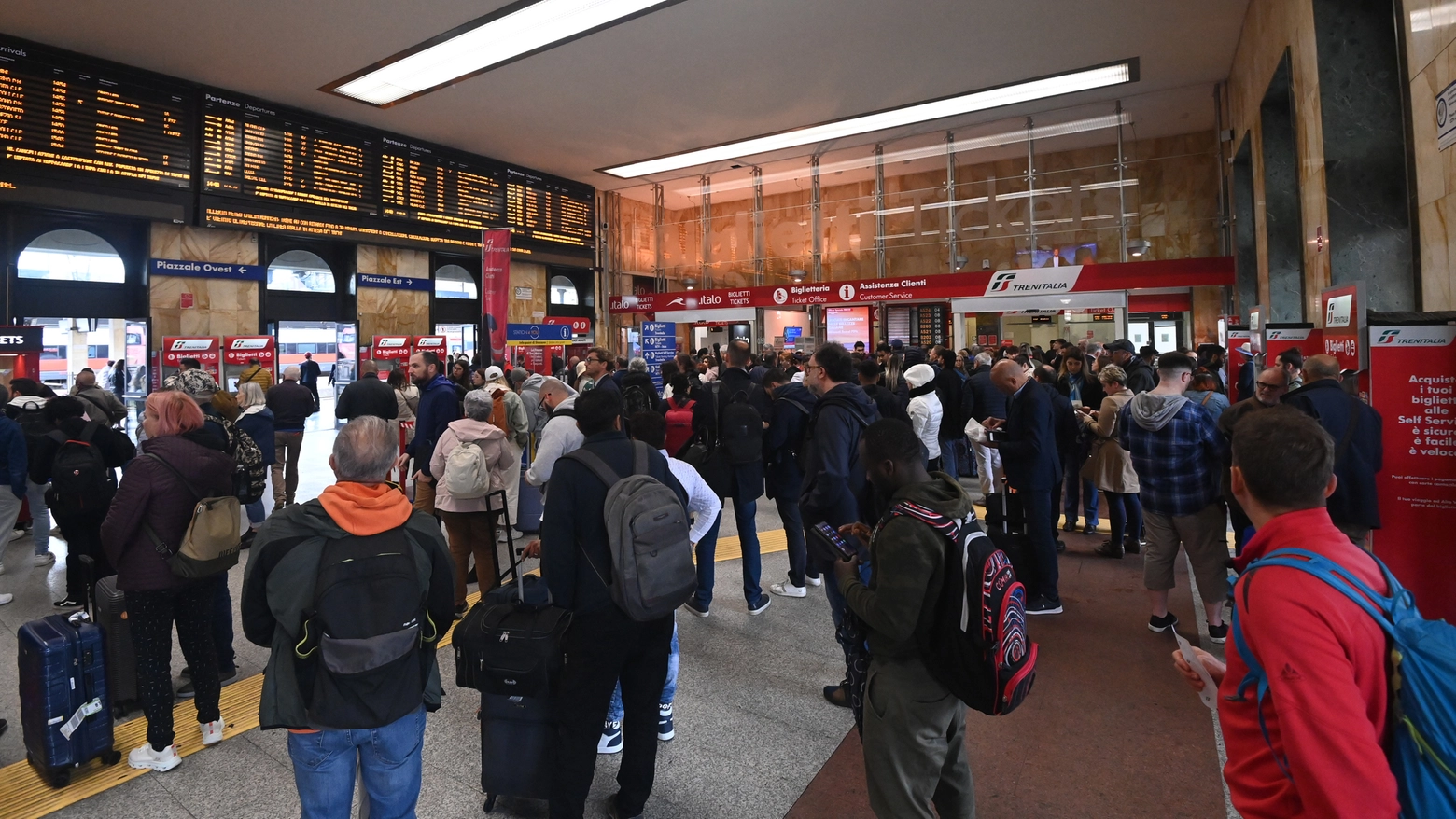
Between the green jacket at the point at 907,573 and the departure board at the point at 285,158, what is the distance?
13.9 m

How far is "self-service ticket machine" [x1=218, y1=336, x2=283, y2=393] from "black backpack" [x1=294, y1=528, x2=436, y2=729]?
11.3 metres

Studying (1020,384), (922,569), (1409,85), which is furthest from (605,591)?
(1409,85)

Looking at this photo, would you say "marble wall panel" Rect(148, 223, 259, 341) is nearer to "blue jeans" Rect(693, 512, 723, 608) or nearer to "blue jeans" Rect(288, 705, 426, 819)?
"blue jeans" Rect(693, 512, 723, 608)

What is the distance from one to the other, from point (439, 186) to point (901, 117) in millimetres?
10030

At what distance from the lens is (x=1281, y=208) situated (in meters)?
8.47

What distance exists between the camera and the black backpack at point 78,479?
4238 millimetres

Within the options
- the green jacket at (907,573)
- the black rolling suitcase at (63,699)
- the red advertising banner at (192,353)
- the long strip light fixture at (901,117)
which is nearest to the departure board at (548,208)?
the long strip light fixture at (901,117)

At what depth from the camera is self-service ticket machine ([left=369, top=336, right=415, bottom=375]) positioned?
13.9m

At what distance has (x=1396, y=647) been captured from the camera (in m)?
1.13

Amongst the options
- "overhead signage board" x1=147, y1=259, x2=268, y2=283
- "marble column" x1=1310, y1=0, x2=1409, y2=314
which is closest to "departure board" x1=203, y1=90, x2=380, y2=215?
"overhead signage board" x1=147, y1=259, x2=268, y2=283

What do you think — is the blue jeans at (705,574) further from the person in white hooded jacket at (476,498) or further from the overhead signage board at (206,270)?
the overhead signage board at (206,270)

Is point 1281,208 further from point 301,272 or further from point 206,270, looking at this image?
point 301,272

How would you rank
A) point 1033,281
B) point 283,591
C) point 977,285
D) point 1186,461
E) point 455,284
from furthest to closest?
point 455,284 → point 977,285 → point 1033,281 → point 1186,461 → point 283,591

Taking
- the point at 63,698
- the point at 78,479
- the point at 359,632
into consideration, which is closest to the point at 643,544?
the point at 359,632
